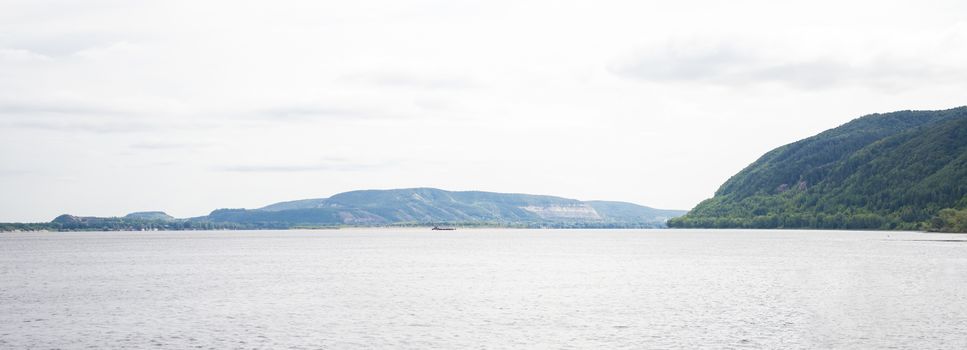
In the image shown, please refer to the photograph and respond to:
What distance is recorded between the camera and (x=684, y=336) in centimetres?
6694

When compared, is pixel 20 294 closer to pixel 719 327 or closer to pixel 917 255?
pixel 719 327

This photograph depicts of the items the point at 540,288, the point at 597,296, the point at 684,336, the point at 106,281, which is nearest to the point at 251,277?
the point at 106,281

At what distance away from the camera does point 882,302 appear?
3450 inches

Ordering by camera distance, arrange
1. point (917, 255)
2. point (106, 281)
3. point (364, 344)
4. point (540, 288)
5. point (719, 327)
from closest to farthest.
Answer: point (364, 344), point (719, 327), point (540, 288), point (106, 281), point (917, 255)

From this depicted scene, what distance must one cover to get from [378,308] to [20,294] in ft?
156

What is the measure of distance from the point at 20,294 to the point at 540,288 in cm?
6199

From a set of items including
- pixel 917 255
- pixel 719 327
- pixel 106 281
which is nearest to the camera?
pixel 719 327

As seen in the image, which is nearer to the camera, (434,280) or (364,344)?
(364,344)

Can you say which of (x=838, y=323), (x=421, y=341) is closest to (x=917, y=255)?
(x=838, y=323)

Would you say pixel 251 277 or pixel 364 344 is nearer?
pixel 364 344

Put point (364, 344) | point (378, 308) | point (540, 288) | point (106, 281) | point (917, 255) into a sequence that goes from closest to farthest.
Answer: point (364, 344), point (378, 308), point (540, 288), point (106, 281), point (917, 255)

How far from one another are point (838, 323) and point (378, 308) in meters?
41.9

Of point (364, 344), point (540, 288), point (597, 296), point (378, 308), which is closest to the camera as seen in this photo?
point (364, 344)

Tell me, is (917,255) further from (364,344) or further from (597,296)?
(364,344)
